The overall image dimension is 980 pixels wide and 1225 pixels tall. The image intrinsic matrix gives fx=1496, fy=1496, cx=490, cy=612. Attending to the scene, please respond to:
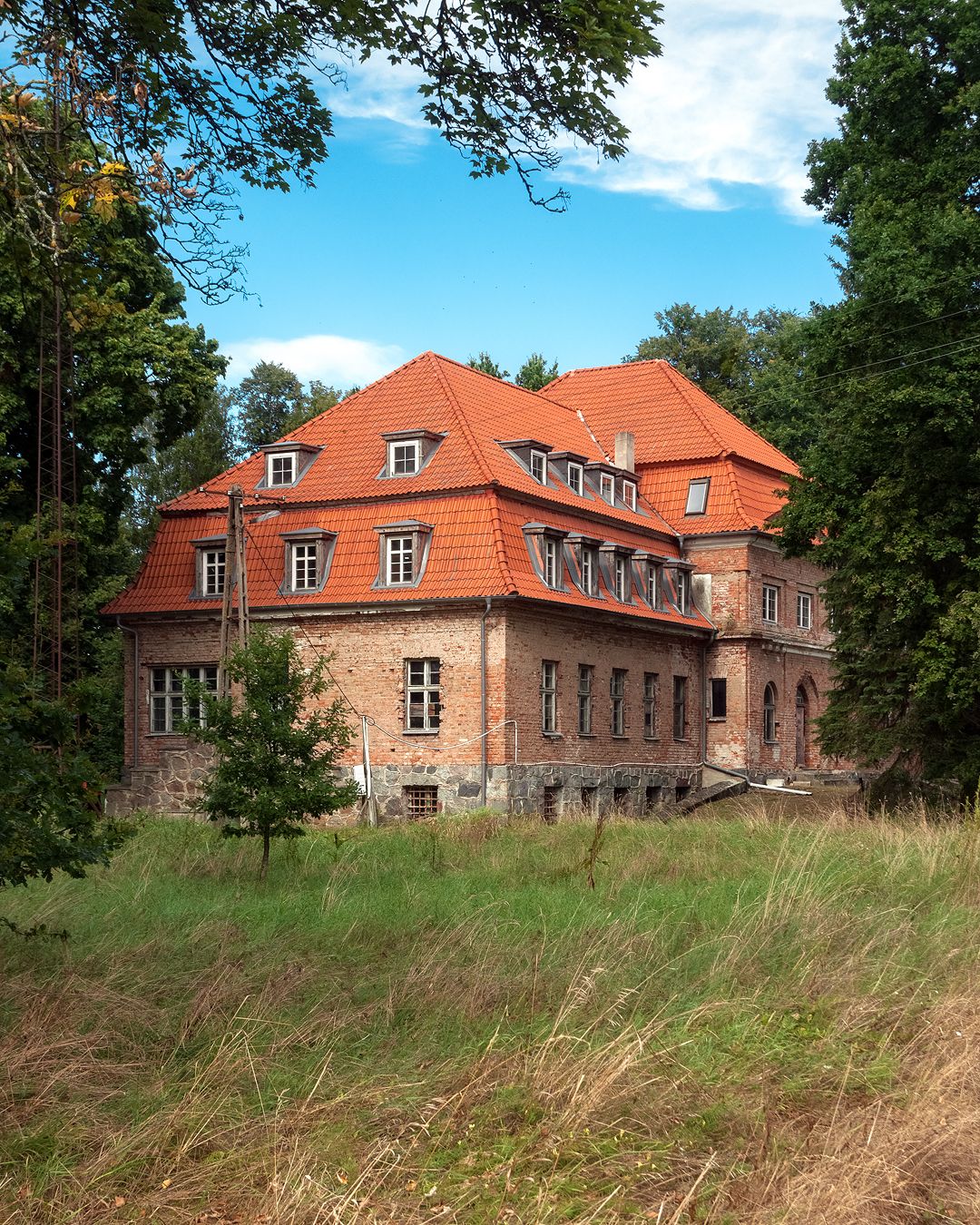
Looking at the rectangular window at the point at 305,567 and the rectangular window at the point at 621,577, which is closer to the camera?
the rectangular window at the point at 305,567

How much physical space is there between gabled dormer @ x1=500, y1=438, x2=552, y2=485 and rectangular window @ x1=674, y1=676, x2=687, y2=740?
7.29 meters

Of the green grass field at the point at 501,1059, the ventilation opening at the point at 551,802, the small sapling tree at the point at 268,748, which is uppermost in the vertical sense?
the small sapling tree at the point at 268,748

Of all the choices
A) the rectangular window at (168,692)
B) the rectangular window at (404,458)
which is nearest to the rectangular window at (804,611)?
the rectangular window at (404,458)

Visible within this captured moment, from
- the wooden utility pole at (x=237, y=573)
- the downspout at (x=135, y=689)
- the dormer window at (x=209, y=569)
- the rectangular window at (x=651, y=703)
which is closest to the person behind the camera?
the wooden utility pole at (x=237, y=573)

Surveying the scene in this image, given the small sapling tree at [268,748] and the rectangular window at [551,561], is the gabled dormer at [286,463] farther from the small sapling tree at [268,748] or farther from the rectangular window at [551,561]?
the small sapling tree at [268,748]

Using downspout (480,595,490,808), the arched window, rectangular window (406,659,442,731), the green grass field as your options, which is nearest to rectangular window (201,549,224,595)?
rectangular window (406,659,442,731)

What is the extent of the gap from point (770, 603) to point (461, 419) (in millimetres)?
11801

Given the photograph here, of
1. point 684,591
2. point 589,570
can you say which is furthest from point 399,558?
point 684,591

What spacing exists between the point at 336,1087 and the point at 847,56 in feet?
83.4

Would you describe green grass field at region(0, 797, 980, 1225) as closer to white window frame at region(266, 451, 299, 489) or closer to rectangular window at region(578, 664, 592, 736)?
rectangular window at region(578, 664, 592, 736)

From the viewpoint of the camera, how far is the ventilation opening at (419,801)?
33906 mm

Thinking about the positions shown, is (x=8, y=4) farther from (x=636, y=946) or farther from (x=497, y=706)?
(x=497, y=706)

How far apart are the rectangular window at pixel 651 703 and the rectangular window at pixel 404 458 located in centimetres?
852

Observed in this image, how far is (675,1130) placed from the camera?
24.5 ft
